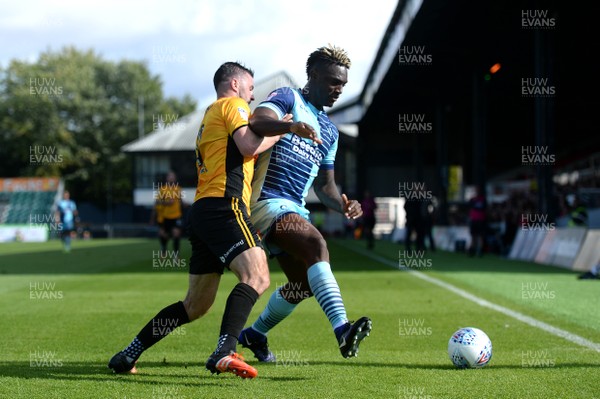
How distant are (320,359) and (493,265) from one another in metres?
14.4

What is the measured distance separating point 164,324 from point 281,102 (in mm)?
1732

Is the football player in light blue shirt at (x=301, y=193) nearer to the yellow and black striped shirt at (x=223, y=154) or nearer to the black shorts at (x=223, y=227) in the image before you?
the yellow and black striped shirt at (x=223, y=154)

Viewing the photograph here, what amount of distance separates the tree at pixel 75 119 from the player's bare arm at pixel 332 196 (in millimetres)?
67907

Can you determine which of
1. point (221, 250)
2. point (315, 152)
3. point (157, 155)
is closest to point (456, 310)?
point (315, 152)

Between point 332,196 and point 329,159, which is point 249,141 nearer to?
point 329,159

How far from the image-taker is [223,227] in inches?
216

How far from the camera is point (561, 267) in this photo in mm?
18828

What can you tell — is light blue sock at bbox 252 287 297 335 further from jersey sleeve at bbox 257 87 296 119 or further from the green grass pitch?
jersey sleeve at bbox 257 87 296 119

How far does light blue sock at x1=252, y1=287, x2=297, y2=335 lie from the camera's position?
258 inches

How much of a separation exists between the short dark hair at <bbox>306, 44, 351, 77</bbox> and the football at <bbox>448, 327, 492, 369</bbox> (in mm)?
2179

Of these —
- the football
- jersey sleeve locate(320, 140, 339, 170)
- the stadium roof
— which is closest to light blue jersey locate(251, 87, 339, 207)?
jersey sleeve locate(320, 140, 339, 170)

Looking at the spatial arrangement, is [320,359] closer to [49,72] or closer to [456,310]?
[456,310]

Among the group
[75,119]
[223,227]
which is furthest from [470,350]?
[75,119]

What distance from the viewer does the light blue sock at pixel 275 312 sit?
6543 millimetres
